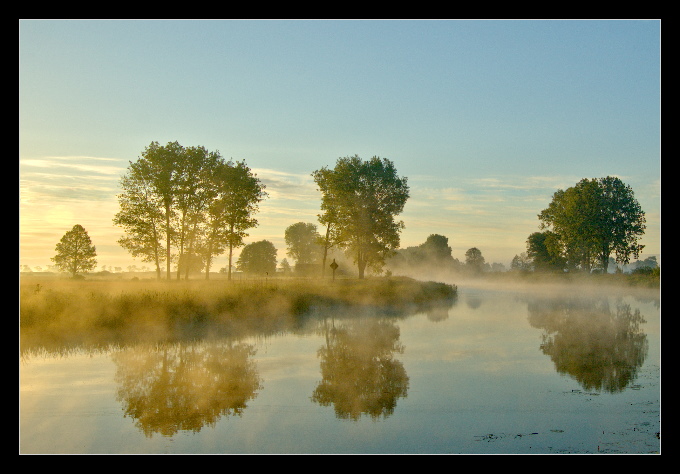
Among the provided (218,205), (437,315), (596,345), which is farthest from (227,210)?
(596,345)

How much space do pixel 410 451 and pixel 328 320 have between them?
2065 cm

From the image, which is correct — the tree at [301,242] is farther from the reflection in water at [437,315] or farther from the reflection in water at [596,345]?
the reflection in water at [596,345]

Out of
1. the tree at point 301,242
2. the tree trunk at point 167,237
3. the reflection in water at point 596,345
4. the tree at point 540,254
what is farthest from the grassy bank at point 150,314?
the tree at point 301,242

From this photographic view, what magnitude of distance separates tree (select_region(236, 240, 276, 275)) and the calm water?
A: 97.9 metres

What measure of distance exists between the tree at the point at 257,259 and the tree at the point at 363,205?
169 feet

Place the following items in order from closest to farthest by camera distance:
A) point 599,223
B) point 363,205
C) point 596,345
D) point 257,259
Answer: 1. point 596,345
2. point 363,205
3. point 599,223
4. point 257,259

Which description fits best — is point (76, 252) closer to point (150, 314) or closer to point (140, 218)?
point (140, 218)

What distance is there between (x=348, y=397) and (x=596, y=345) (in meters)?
12.5

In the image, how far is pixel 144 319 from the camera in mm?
23438

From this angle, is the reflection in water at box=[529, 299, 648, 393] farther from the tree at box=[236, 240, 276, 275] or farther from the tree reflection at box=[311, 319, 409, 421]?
the tree at box=[236, 240, 276, 275]

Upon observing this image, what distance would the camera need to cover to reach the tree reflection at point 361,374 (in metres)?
11.6

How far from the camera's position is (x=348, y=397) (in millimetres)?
12281
